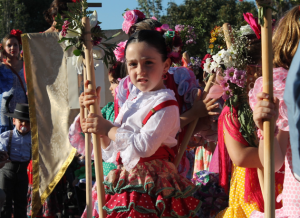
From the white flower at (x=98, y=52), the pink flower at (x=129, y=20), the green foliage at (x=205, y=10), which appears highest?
the green foliage at (x=205, y=10)

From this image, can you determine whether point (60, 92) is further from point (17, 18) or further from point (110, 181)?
point (17, 18)

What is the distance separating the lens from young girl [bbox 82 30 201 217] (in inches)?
86.6

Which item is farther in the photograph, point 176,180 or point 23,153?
point 23,153

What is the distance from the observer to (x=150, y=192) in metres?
2.22

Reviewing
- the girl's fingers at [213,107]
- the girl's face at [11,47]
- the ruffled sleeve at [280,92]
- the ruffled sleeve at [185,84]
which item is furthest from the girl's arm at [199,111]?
the girl's face at [11,47]

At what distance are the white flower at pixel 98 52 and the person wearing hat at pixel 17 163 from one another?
7.92ft

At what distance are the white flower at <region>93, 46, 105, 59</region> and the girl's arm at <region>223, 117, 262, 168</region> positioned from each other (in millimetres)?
1095

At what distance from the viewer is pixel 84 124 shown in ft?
8.17

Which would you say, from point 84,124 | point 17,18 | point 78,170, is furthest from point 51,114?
point 17,18

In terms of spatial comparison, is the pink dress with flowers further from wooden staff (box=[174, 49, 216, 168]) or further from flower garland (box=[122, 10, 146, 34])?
flower garland (box=[122, 10, 146, 34])

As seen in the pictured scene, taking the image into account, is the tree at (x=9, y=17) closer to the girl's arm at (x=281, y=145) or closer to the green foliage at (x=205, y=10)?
the green foliage at (x=205, y=10)

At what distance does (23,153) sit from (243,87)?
3446 mm

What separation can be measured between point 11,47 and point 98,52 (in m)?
3.67

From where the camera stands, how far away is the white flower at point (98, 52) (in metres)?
2.80
